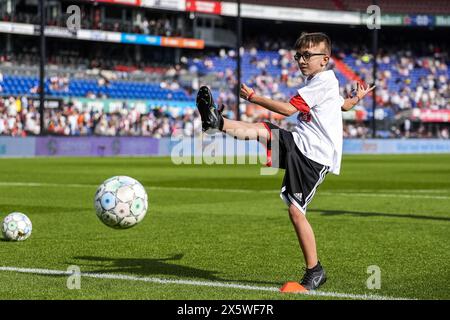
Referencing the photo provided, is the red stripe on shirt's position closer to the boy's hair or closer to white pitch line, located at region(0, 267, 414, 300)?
the boy's hair

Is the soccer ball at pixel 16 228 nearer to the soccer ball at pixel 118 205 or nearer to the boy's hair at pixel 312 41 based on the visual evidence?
the soccer ball at pixel 118 205

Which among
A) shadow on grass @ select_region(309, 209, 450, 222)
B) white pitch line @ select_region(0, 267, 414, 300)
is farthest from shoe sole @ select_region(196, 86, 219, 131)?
shadow on grass @ select_region(309, 209, 450, 222)

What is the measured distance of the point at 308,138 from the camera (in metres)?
7.40

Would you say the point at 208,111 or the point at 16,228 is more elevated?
the point at 208,111

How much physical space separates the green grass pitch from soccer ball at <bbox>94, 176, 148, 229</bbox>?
0.45 metres

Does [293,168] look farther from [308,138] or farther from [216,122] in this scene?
[216,122]

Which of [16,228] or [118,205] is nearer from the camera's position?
[118,205]

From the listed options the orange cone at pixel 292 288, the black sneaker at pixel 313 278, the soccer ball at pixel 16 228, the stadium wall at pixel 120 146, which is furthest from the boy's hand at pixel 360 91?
the stadium wall at pixel 120 146

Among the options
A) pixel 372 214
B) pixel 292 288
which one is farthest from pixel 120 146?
pixel 292 288

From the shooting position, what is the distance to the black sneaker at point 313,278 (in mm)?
7188

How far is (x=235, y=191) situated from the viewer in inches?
800

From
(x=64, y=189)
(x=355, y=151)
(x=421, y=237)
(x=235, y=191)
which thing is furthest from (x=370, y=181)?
(x=355, y=151)

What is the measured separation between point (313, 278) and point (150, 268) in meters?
1.99

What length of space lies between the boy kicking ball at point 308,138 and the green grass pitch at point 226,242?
22.8 inches
